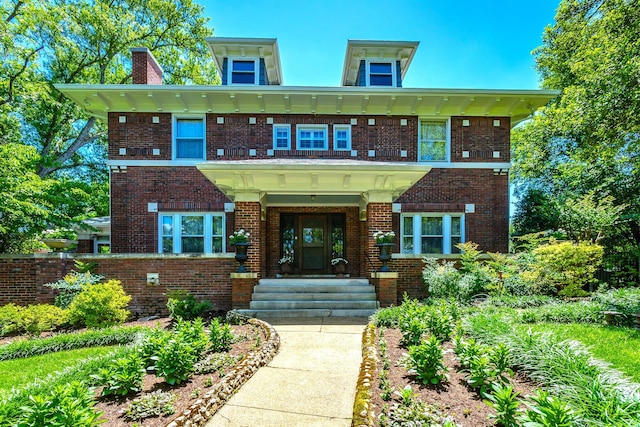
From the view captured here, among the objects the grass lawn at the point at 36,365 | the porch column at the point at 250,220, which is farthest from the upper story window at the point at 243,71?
the grass lawn at the point at 36,365

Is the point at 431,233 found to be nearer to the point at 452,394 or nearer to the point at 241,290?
the point at 241,290

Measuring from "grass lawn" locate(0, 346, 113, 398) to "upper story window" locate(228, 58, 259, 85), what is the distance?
10114mm

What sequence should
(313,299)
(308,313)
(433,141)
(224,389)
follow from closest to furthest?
(224,389) < (308,313) < (313,299) < (433,141)

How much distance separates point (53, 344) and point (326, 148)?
8913 mm

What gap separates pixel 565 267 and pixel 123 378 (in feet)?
32.1

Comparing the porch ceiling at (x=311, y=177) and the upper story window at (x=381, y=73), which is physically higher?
the upper story window at (x=381, y=73)

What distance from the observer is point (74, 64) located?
1805 cm

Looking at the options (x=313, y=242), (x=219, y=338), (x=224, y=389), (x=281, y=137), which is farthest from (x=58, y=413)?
(x=281, y=137)

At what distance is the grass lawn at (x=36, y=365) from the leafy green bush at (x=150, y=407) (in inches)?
86.6


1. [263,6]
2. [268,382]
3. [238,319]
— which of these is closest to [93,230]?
[238,319]

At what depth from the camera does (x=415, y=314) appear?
5539 mm

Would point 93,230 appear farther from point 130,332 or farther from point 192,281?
point 130,332

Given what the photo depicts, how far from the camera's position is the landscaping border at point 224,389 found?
3062 mm

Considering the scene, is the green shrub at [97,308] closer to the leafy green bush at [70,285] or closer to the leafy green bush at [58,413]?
the leafy green bush at [70,285]
